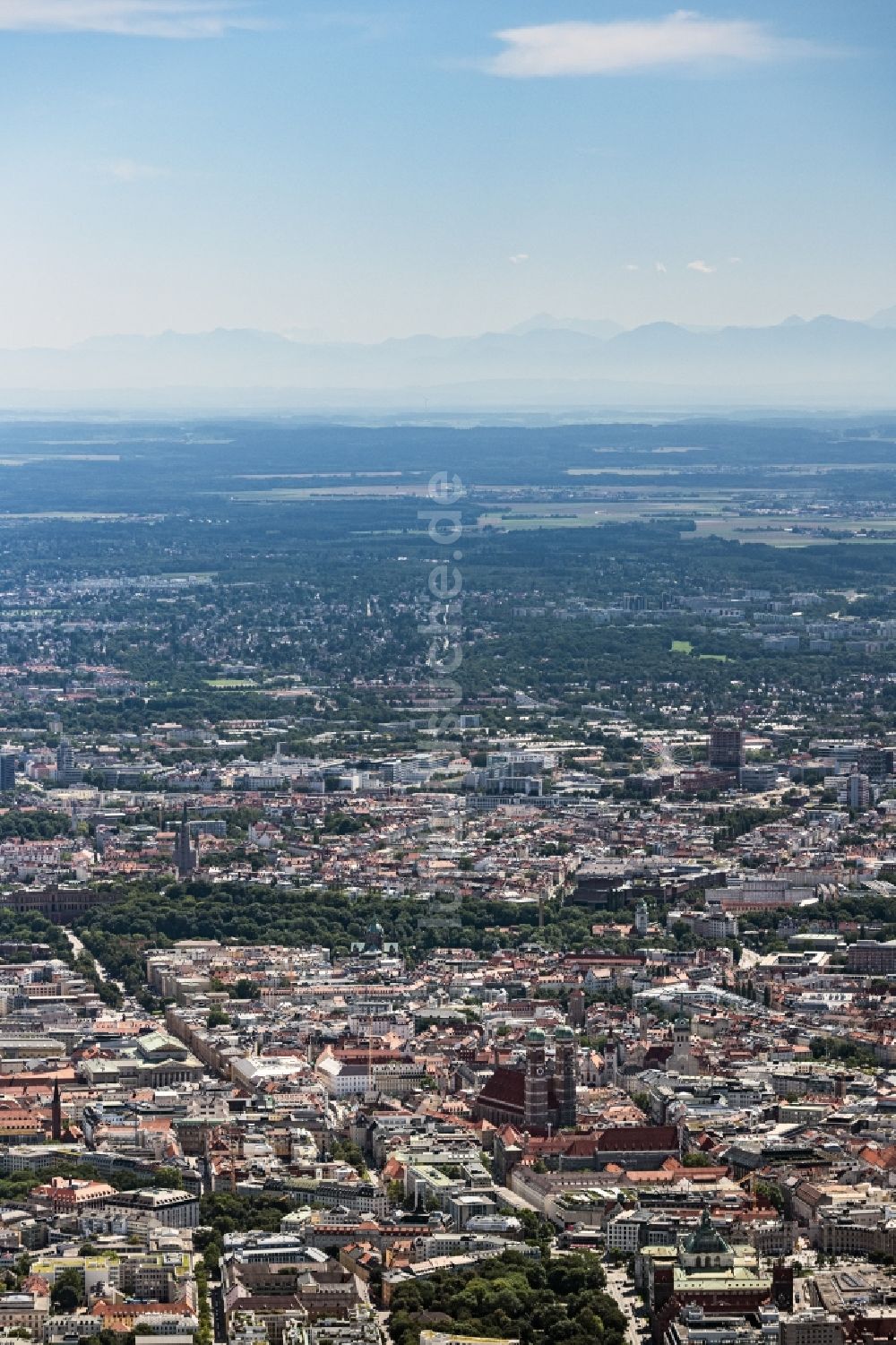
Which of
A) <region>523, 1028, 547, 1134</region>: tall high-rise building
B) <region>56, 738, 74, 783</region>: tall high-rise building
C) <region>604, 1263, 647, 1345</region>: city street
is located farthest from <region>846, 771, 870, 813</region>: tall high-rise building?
<region>604, 1263, 647, 1345</region>: city street

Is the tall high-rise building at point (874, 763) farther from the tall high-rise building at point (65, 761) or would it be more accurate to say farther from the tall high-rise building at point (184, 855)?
the tall high-rise building at point (184, 855)

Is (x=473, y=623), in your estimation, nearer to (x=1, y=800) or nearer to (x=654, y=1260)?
(x=1, y=800)

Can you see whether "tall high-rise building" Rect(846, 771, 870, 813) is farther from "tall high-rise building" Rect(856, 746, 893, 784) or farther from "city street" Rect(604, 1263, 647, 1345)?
"city street" Rect(604, 1263, 647, 1345)

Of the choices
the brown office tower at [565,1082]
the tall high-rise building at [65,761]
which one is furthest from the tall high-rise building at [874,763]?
the brown office tower at [565,1082]

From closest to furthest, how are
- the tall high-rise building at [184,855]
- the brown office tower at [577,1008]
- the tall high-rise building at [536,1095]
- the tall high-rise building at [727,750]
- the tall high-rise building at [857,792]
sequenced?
the tall high-rise building at [536,1095] < the brown office tower at [577,1008] < the tall high-rise building at [184,855] < the tall high-rise building at [857,792] < the tall high-rise building at [727,750]

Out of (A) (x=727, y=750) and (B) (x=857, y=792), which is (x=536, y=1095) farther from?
(A) (x=727, y=750)

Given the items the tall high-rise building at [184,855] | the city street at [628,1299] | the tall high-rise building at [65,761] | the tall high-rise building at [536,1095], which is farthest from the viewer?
the tall high-rise building at [65,761]

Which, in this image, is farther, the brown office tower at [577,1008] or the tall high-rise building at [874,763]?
the tall high-rise building at [874,763]

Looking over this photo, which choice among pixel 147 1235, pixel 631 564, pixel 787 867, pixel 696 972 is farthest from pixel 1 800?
pixel 631 564
